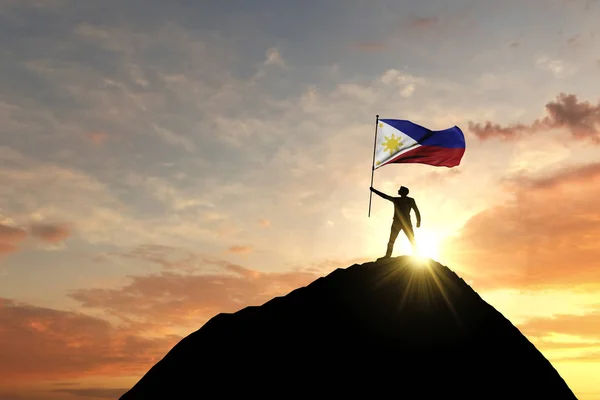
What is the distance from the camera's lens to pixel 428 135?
824 inches

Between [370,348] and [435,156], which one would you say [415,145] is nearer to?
[435,156]

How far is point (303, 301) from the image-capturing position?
1852cm

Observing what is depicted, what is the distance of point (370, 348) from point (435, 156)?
7.00 meters

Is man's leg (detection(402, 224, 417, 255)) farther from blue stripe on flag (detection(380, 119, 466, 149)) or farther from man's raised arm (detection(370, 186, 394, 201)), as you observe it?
blue stripe on flag (detection(380, 119, 466, 149))

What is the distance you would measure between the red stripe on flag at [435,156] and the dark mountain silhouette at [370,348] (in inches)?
136

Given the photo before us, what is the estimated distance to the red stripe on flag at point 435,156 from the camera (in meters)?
20.7

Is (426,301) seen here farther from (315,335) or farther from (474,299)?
(315,335)

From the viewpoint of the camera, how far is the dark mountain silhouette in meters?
→ 16.5

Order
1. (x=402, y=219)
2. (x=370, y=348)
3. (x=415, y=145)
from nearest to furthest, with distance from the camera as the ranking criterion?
1. (x=370, y=348)
2. (x=402, y=219)
3. (x=415, y=145)

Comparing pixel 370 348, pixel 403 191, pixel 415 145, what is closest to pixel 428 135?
pixel 415 145

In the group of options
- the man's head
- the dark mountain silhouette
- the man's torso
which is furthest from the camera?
the man's head

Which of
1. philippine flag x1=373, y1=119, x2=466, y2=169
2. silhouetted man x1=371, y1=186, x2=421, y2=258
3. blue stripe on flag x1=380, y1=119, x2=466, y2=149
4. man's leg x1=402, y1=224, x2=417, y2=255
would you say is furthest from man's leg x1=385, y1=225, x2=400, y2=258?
blue stripe on flag x1=380, y1=119, x2=466, y2=149

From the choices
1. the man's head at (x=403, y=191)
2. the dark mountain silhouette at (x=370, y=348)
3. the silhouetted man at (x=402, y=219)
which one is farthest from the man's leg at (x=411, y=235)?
the man's head at (x=403, y=191)

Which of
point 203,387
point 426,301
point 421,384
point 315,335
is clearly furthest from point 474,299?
point 203,387
